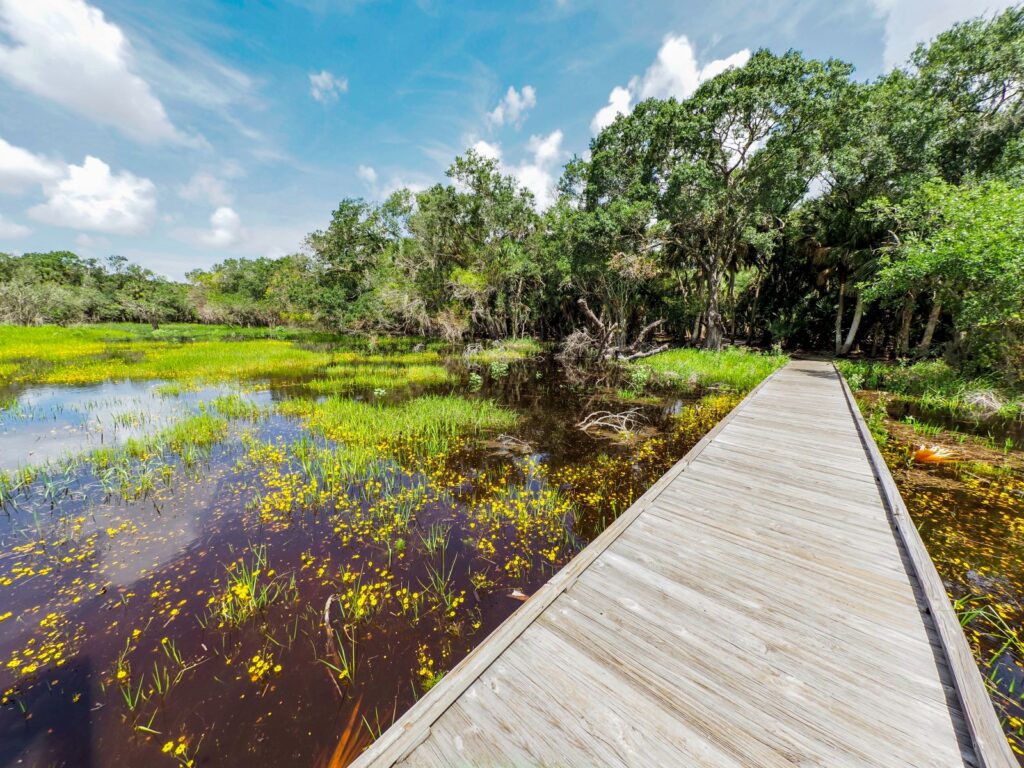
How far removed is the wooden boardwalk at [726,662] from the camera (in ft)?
6.11

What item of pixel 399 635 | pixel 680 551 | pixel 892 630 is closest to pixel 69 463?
pixel 399 635

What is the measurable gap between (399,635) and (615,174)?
23.2 meters

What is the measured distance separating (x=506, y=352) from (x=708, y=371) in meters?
12.9

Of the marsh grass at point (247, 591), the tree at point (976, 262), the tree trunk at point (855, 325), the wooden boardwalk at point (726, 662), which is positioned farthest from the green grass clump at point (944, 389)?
the marsh grass at point (247, 591)

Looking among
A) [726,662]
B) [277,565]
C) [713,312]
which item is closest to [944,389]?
[713,312]

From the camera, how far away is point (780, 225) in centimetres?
2267

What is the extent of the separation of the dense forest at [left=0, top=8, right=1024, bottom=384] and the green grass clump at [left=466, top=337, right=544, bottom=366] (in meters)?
3.77

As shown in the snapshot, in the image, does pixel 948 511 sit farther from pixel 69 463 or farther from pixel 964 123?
pixel 964 123

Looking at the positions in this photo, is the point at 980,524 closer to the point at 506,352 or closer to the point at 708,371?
the point at 708,371

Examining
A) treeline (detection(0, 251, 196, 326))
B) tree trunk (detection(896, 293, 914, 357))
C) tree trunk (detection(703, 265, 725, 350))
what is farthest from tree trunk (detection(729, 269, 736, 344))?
treeline (detection(0, 251, 196, 326))

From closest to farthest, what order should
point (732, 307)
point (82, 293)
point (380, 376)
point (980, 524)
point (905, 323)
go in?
point (980, 524)
point (380, 376)
point (905, 323)
point (732, 307)
point (82, 293)

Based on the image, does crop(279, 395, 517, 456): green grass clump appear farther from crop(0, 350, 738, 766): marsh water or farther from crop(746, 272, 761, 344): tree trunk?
crop(746, 272, 761, 344): tree trunk

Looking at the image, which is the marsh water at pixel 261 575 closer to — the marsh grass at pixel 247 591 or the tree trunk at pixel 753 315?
the marsh grass at pixel 247 591

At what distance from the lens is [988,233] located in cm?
930
